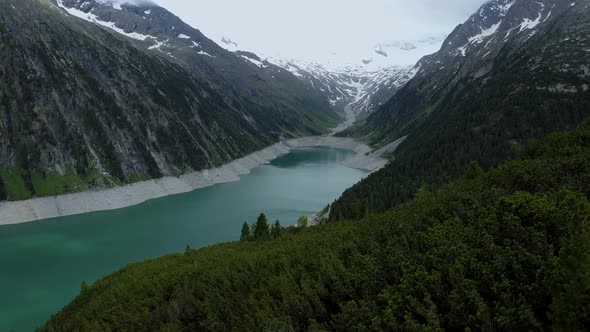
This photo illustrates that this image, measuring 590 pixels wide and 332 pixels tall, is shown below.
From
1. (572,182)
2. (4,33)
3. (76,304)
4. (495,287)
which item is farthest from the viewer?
(4,33)

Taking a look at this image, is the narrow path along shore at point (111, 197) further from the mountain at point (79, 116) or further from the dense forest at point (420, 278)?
the dense forest at point (420, 278)

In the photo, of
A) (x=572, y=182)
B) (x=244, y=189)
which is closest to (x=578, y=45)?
(x=244, y=189)

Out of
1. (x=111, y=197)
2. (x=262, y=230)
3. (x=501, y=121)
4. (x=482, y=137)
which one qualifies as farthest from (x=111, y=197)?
(x=501, y=121)

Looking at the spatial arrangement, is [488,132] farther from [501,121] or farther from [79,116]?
[79,116]

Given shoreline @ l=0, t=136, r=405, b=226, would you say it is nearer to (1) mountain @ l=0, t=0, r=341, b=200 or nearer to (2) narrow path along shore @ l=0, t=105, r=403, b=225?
(2) narrow path along shore @ l=0, t=105, r=403, b=225

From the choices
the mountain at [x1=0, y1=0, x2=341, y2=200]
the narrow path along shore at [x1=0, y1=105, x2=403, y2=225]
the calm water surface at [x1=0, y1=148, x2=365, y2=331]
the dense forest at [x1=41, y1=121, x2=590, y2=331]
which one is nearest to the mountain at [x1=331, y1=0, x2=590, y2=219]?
the calm water surface at [x1=0, y1=148, x2=365, y2=331]

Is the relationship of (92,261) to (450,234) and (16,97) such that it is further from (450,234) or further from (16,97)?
(16,97)
